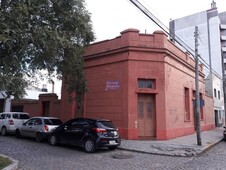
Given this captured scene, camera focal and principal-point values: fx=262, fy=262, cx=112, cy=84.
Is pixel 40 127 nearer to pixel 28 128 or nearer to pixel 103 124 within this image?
pixel 28 128

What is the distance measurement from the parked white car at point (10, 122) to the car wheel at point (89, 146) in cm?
740

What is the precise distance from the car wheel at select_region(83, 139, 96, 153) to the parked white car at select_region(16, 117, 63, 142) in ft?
11.6

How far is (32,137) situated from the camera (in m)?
15.8

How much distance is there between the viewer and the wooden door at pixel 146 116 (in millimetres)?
15930

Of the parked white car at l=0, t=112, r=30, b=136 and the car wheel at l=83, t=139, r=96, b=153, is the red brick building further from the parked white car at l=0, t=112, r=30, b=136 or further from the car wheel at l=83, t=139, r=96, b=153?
the parked white car at l=0, t=112, r=30, b=136

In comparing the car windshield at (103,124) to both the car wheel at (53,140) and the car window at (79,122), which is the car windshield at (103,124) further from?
the car wheel at (53,140)

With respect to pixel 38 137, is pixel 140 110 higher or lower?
higher

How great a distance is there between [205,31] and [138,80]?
36.1 meters

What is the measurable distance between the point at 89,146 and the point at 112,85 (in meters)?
5.51

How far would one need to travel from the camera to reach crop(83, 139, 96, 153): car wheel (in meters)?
11.7

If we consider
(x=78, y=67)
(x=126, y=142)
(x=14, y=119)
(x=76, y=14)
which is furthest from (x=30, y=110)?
(x=76, y=14)

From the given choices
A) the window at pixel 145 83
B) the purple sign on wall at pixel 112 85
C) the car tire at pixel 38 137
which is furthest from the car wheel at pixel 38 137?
the window at pixel 145 83

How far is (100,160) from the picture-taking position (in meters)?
10.2

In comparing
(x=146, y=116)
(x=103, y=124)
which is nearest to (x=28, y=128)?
(x=103, y=124)
